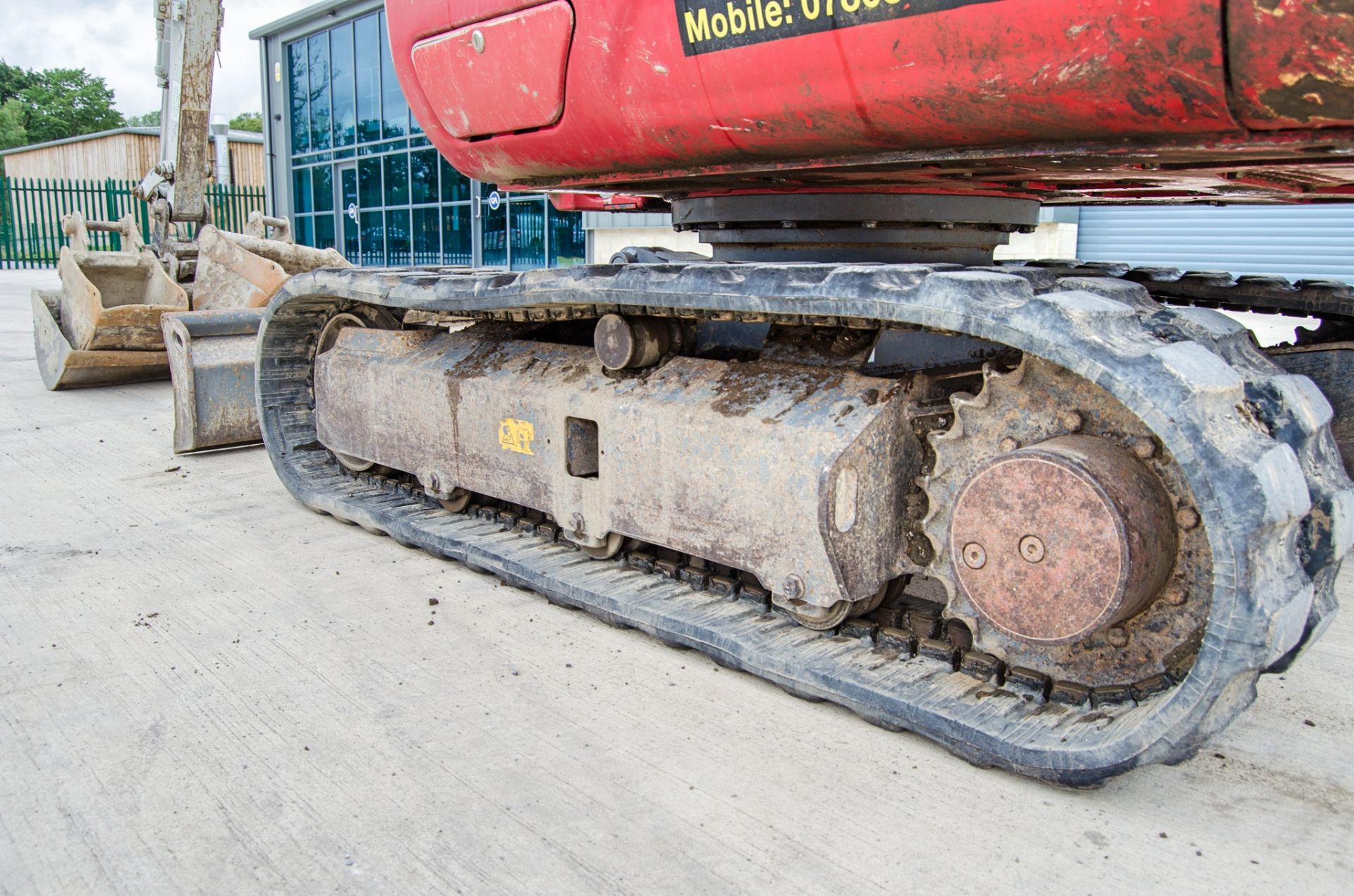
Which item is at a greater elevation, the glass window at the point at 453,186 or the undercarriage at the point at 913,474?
the glass window at the point at 453,186

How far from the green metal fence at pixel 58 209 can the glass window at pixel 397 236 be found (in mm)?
10550

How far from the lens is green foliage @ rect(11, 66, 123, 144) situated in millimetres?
53125

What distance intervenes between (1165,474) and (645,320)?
5.04ft

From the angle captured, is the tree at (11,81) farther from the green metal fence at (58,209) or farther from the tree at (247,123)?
the green metal fence at (58,209)

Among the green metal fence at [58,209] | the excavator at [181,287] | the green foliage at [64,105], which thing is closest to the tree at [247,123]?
the green foliage at [64,105]

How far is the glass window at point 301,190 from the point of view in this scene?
20828 millimetres

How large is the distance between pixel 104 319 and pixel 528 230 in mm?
8789

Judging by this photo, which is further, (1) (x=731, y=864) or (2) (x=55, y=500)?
(2) (x=55, y=500)

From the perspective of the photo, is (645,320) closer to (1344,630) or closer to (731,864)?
(731,864)

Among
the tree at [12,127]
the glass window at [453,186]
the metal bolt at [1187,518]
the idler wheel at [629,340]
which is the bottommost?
the metal bolt at [1187,518]

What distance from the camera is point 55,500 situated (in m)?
4.57

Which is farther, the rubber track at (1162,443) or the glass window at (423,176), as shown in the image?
the glass window at (423,176)

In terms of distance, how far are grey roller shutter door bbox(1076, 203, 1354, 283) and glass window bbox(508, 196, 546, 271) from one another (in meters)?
7.50

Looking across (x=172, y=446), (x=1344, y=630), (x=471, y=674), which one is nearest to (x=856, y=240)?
(x=471, y=674)
